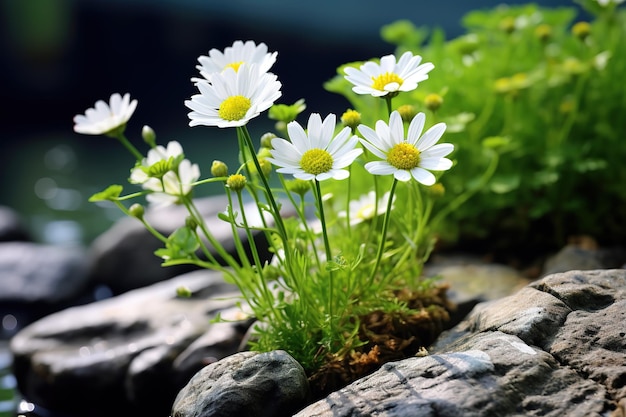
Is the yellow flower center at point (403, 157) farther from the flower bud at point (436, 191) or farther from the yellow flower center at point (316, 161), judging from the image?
the flower bud at point (436, 191)

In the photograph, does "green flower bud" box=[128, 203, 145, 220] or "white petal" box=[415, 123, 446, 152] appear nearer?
"white petal" box=[415, 123, 446, 152]

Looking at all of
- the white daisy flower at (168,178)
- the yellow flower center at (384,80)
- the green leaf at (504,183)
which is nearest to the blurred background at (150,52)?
the green leaf at (504,183)

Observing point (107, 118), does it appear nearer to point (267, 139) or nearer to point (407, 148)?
point (267, 139)

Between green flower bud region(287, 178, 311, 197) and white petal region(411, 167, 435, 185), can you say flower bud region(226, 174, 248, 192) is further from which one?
white petal region(411, 167, 435, 185)

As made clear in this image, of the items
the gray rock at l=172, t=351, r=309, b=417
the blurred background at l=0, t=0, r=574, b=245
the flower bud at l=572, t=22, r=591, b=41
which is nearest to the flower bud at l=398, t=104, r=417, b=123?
the gray rock at l=172, t=351, r=309, b=417

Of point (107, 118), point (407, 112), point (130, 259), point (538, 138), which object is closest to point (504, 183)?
point (538, 138)

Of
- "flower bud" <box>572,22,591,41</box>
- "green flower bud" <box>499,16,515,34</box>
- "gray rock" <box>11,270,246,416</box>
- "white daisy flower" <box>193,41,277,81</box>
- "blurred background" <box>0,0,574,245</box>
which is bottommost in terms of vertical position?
"gray rock" <box>11,270,246,416</box>
